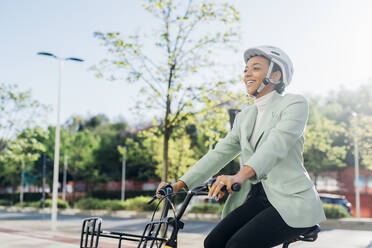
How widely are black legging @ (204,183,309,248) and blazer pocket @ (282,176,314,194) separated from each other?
0.13 m

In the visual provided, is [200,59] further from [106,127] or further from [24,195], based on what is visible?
[106,127]

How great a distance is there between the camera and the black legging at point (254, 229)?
253 centimetres

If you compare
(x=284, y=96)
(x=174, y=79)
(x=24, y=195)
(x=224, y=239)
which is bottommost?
(x=24, y=195)

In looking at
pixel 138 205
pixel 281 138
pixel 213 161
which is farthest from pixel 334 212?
pixel 281 138

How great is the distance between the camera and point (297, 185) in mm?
2641

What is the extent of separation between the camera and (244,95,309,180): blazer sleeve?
2.51 meters

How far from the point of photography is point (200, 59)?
489 inches

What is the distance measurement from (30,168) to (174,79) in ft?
134

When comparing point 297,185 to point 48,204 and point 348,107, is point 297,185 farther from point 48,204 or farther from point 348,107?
point 348,107

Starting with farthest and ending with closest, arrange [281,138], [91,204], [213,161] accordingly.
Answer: [91,204], [213,161], [281,138]

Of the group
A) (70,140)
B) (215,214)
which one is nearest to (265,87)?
(215,214)

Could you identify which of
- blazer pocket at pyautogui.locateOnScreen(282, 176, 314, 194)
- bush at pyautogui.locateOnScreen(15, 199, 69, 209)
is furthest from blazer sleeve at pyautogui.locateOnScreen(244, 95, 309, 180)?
bush at pyautogui.locateOnScreen(15, 199, 69, 209)

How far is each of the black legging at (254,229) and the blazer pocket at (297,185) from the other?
0.13m

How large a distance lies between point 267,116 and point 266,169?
19.5 inches
